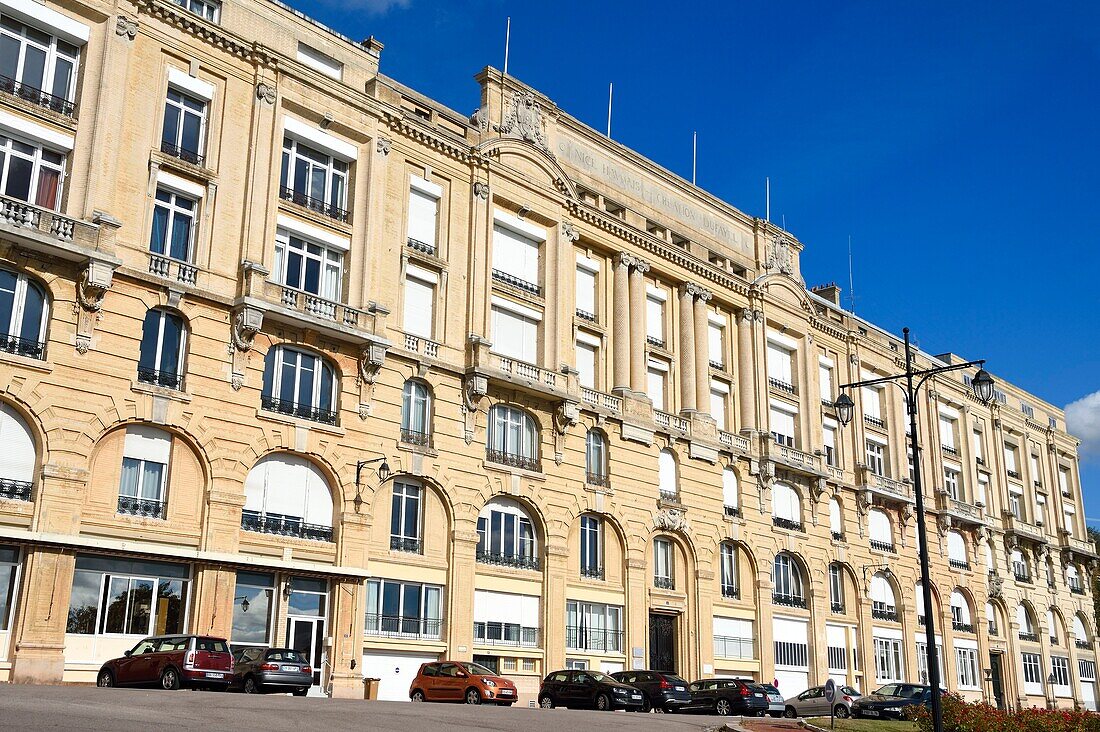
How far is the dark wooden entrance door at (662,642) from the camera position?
4556 centimetres

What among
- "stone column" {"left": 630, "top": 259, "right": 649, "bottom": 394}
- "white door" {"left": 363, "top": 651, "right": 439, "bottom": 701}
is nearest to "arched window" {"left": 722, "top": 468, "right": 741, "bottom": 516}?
"stone column" {"left": 630, "top": 259, "right": 649, "bottom": 394}

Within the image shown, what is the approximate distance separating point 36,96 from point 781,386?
3736 cm

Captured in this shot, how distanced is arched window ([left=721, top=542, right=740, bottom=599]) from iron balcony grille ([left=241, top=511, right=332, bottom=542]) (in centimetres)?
2078

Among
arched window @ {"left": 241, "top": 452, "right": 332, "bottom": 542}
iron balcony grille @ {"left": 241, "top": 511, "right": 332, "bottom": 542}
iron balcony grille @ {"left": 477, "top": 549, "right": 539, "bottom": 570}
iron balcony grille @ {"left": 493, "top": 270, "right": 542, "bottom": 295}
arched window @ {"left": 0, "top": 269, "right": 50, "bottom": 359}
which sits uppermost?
iron balcony grille @ {"left": 493, "top": 270, "right": 542, "bottom": 295}

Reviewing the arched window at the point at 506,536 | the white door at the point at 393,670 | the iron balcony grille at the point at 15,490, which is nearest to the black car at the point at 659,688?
the arched window at the point at 506,536

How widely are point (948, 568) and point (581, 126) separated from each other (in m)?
35.4

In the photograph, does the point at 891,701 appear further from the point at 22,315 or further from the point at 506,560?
the point at 22,315

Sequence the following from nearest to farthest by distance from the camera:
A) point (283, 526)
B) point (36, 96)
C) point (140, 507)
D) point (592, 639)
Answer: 1. point (140, 507)
2. point (36, 96)
3. point (283, 526)
4. point (592, 639)

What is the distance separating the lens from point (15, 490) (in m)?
29.5

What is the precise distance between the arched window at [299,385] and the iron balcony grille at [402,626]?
6656mm

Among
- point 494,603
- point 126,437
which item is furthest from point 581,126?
point 126,437

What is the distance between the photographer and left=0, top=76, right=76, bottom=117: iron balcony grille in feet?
104

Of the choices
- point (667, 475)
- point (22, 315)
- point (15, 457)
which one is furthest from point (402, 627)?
point (667, 475)

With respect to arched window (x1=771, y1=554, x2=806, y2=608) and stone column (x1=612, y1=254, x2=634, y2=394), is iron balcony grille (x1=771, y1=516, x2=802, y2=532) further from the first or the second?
stone column (x1=612, y1=254, x2=634, y2=394)
